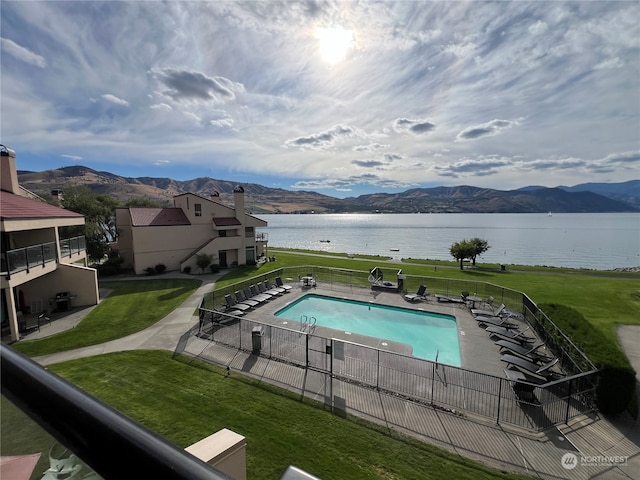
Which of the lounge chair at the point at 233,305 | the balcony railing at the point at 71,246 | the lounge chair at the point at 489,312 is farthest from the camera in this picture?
the balcony railing at the point at 71,246

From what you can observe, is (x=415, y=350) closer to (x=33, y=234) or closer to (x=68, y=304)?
(x=68, y=304)

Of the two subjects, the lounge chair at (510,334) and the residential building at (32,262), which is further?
the lounge chair at (510,334)

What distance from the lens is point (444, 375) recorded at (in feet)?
34.0

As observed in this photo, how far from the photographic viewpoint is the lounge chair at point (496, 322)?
16.7 m

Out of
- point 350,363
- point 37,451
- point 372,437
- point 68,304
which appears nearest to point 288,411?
point 372,437

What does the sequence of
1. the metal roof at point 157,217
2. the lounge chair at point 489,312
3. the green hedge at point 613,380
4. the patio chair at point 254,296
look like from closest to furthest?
Answer: the green hedge at point 613,380
the lounge chair at point 489,312
the patio chair at point 254,296
the metal roof at point 157,217

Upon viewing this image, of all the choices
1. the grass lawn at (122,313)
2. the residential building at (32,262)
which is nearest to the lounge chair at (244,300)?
the grass lawn at (122,313)

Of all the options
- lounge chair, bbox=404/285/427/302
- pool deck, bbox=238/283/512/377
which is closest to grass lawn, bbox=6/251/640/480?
pool deck, bbox=238/283/512/377

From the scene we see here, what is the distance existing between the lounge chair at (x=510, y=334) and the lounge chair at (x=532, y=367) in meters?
2.51

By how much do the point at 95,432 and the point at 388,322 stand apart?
19.4m

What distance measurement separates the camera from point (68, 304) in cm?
1966

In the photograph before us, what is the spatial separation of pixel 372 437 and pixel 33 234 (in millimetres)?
22312

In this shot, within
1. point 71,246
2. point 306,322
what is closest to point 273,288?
point 306,322

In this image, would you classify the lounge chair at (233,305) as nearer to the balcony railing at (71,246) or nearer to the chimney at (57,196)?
the balcony railing at (71,246)
